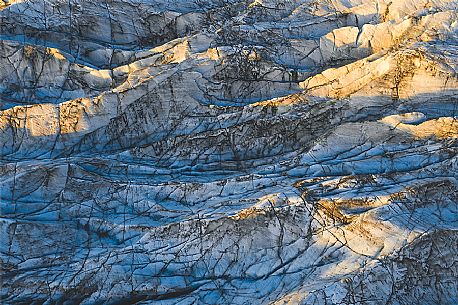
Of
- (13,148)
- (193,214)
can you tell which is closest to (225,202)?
(193,214)

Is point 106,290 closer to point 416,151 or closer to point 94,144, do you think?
point 94,144

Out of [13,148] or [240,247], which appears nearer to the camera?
[240,247]

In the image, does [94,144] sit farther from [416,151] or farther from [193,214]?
[416,151]

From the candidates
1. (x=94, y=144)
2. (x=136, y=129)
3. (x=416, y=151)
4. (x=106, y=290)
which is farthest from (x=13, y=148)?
(x=416, y=151)

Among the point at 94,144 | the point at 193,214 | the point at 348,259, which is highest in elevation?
the point at 94,144

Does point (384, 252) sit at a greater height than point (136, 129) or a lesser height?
lesser

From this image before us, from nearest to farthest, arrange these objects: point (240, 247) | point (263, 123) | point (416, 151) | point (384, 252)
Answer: point (384, 252) < point (240, 247) < point (416, 151) < point (263, 123)

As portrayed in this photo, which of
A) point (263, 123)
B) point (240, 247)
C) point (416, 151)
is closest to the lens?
point (240, 247)
